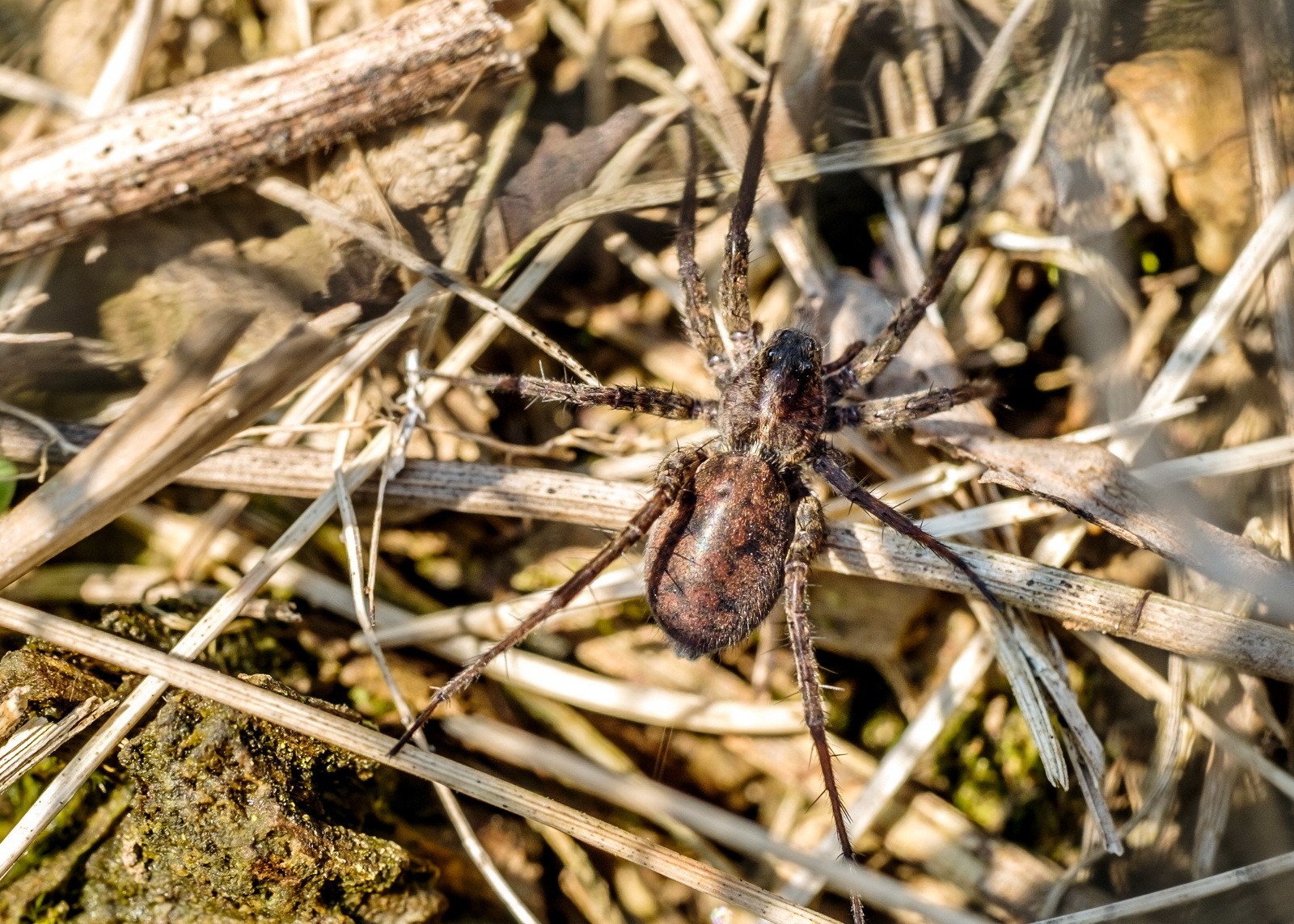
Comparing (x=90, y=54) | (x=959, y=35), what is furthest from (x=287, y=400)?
(x=959, y=35)

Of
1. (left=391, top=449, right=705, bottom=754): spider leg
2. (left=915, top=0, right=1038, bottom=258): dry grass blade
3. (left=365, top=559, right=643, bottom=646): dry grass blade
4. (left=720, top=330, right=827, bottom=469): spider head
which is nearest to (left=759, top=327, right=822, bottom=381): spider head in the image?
(left=720, top=330, right=827, bottom=469): spider head

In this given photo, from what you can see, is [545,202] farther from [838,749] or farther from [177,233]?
[838,749]

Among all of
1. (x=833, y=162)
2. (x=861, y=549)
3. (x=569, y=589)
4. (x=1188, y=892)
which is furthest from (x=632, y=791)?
(x=833, y=162)

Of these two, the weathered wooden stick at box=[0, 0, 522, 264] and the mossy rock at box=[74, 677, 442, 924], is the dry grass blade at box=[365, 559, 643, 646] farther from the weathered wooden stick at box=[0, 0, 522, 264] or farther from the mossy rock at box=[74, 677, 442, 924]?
the weathered wooden stick at box=[0, 0, 522, 264]

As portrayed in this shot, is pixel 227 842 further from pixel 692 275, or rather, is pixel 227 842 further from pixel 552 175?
pixel 552 175

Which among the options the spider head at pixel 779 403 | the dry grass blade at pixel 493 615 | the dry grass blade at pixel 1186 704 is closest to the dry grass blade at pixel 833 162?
the spider head at pixel 779 403

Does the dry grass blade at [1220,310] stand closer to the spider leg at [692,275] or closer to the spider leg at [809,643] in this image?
the spider leg at [809,643]
